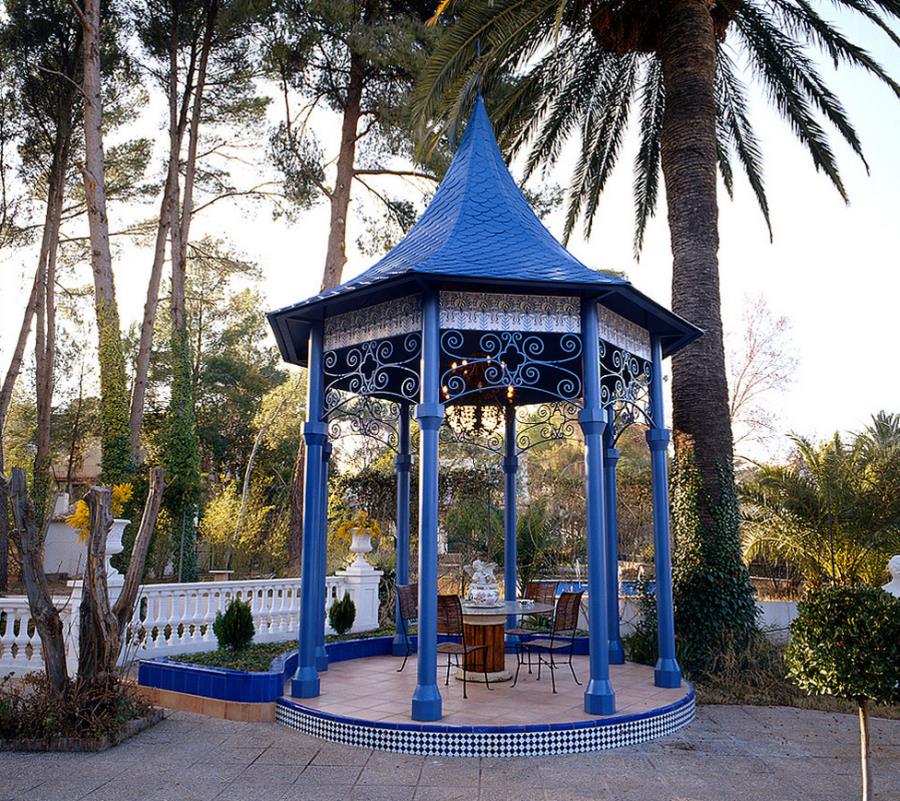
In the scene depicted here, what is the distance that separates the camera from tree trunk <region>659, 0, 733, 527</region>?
9.38 m

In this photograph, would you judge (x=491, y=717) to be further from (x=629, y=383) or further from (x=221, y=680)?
(x=629, y=383)

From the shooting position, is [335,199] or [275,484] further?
[275,484]

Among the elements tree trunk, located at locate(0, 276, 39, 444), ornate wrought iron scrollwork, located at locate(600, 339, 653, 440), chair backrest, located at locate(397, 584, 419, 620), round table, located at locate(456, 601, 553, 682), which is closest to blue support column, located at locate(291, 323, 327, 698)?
chair backrest, located at locate(397, 584, 419, 620)

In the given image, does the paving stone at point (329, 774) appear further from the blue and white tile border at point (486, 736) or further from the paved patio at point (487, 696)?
the paved patio at point (487, 696)

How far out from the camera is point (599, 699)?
20.2 feet

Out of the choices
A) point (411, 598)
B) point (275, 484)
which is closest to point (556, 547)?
point (411, 598)

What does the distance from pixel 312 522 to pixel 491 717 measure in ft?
8.21

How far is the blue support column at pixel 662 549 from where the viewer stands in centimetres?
741

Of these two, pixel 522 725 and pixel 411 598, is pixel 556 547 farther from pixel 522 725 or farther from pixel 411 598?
pixel 522 725

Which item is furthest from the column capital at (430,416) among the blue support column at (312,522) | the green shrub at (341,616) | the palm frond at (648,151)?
the palm frond at (648,151)

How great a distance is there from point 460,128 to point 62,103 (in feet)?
42.8

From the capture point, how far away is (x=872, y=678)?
4.18 metres

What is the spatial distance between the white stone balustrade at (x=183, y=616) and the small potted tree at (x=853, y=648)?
6018 millimetres

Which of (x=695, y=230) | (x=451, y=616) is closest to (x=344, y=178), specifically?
(x=695, y=230)
